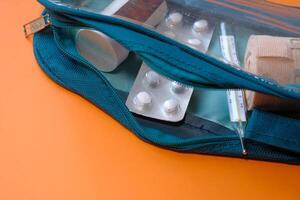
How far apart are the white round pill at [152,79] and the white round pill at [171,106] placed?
0.03 metres

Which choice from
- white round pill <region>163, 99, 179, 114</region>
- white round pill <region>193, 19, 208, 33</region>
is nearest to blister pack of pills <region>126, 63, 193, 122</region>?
white round pill <region>163, 99, 179, 114</region>

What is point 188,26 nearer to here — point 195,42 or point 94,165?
point 195,42

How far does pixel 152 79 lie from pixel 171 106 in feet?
0.15

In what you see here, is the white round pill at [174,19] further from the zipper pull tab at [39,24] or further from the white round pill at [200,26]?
the zipper pull tab at [39,24]

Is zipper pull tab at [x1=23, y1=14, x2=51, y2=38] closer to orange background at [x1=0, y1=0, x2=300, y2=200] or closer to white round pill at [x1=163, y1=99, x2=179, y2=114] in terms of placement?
orange background at [x1=0, y1=0, x2=300, y2=200]

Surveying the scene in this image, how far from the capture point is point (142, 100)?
468 mm

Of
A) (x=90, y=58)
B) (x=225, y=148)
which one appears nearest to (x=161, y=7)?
(x=90, y=58)

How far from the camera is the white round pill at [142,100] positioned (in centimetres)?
47

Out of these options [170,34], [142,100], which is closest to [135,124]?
[142,100]

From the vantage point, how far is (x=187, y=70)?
1.33 feet

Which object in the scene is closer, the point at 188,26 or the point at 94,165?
the point at 94,165

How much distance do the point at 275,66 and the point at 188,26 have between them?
0.17 m

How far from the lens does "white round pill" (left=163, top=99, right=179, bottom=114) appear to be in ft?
1.52

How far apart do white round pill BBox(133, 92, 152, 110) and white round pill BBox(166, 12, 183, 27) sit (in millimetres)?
133
